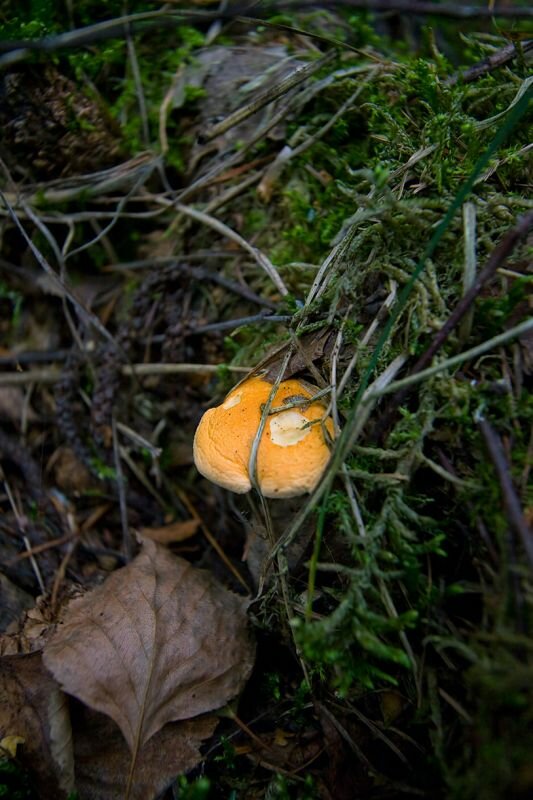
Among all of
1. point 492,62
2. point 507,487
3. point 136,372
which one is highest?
point 492,62

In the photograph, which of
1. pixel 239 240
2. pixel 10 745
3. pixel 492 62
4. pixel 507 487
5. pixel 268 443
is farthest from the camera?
pixel 239 240

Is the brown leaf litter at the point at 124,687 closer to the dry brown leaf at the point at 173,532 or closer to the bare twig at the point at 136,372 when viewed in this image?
the dry brown leaf at the point at 173,532

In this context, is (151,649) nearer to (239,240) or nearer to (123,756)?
(123,756)

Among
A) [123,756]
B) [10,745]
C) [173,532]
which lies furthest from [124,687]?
[173,532]

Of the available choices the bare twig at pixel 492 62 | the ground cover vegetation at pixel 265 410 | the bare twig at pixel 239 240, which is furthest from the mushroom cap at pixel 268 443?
the bare twig at pixel 492 62

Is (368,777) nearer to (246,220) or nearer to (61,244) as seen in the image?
(246,220)

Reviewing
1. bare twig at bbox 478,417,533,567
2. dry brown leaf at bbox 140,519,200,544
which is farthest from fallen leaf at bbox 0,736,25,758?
bare twig at bbox 478,417,533,567

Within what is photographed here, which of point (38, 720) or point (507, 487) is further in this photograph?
point (38, 720)
